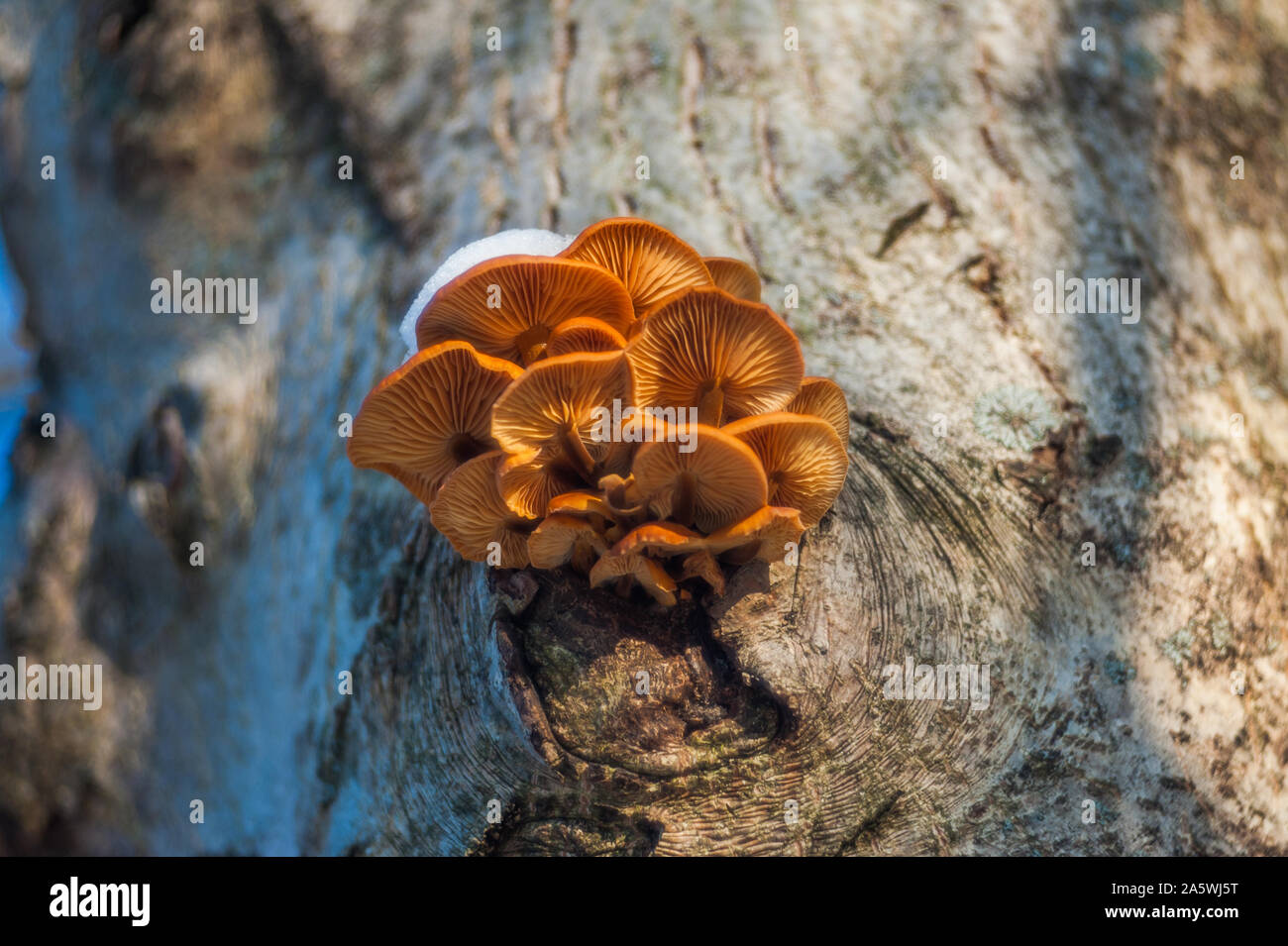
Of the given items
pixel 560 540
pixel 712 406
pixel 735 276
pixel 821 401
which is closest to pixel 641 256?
pixel 735 276

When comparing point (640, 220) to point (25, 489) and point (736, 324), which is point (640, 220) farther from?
point (25, 489)

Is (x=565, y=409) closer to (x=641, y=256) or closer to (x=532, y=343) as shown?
(x=532, y=343)

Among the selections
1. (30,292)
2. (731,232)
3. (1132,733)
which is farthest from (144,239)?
(1132,733)

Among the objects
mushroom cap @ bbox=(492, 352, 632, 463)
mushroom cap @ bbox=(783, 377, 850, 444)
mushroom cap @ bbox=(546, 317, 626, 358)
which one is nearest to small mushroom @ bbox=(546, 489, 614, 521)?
mushroom cap @ bbox=(492, 352, 632, 463)

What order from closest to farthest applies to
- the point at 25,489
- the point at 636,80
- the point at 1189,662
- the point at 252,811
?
the point at 1189,662, the point at 636,80, the point at 252,811, the point at 25,489

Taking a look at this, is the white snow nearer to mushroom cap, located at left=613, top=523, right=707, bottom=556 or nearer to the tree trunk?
the tree trunk

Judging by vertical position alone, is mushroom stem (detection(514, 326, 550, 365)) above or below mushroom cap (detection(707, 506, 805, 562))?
above

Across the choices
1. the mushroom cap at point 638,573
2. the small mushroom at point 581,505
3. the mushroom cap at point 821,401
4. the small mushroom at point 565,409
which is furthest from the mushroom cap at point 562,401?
the mushroom cap at point 821,401
